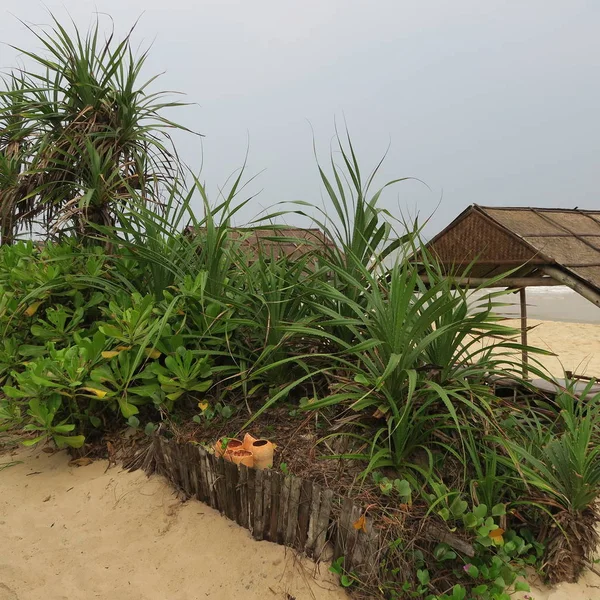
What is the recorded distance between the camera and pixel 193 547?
2.52 metres

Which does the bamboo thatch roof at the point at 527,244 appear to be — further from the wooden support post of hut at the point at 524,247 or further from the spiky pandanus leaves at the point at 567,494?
the spiky pandanus leaves at the point at 567,494

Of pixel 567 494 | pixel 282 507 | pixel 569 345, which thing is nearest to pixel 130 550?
pixel 282 507

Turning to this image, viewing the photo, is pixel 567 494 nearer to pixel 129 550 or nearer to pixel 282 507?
pixel 282 507

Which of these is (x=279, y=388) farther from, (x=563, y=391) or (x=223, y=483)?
(x=563, y=391)

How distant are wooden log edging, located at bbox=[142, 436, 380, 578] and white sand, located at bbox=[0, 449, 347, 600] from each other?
0.06 metres

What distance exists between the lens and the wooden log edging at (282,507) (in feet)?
7.29

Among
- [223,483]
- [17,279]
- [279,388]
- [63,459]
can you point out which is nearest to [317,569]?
[223,483]

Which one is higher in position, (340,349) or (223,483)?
(340,349)

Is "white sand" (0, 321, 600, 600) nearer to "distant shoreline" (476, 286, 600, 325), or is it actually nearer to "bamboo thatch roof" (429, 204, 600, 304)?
"bamboo thatch roof" (429, 204, 600, 304)

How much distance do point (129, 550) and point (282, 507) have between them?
2.56 feet

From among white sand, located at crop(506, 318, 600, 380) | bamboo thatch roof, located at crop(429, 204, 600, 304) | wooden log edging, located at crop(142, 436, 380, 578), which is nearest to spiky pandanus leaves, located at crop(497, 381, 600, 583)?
wooden log edging, located at crop(142, 436, 380, 578)

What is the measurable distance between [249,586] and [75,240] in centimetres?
330

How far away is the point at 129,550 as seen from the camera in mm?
2562

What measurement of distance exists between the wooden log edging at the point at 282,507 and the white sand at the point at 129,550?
6cm
